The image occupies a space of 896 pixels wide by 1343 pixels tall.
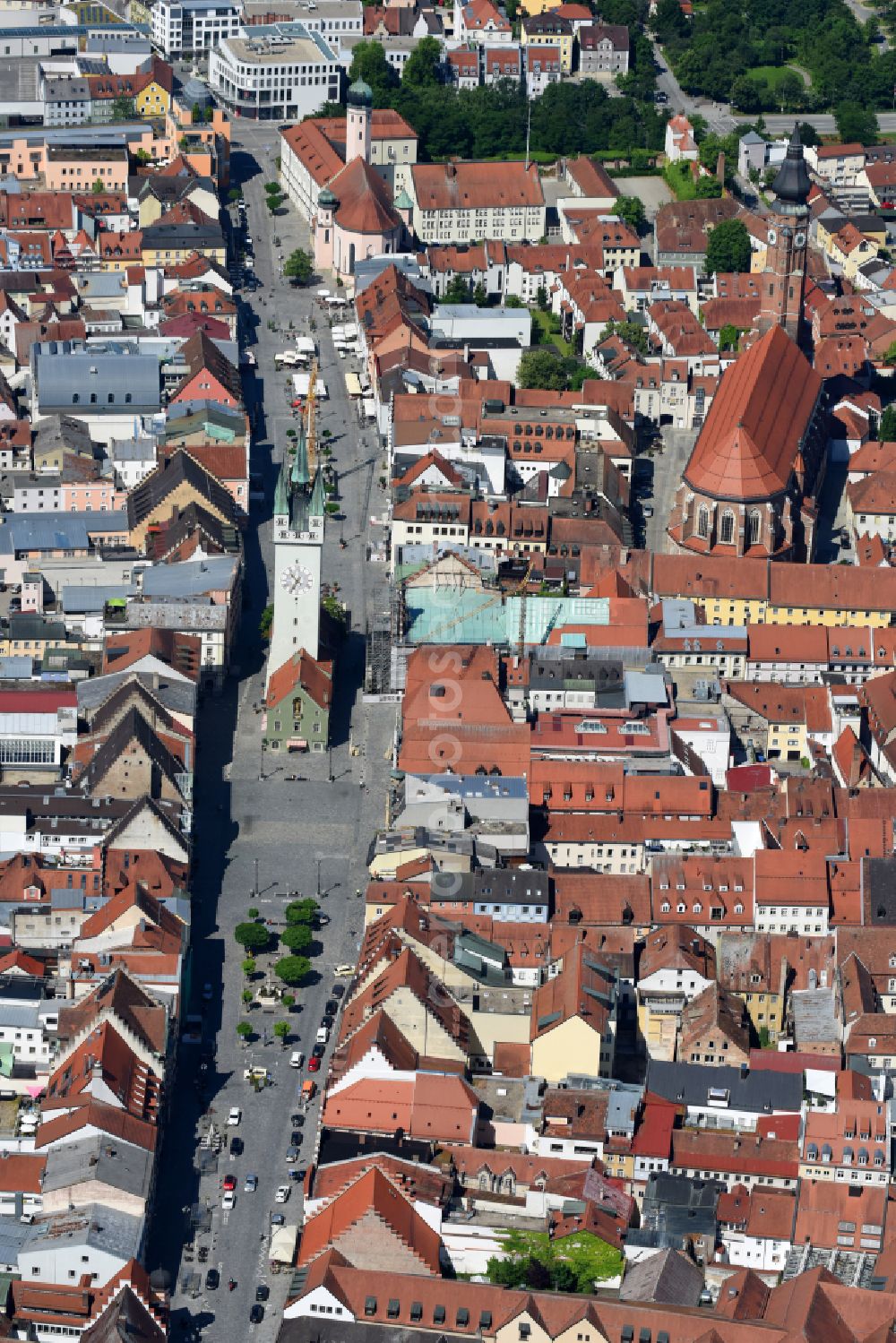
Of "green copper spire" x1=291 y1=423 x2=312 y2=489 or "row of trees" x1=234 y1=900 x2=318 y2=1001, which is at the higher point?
"green copper spire" x1=291 y1=423 x2=312 y2=489

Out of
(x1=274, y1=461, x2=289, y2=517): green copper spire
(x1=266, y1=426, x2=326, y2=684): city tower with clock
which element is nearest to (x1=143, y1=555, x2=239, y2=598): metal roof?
(x1=266, y1=426, x2=326, y2=684): city tower with clock

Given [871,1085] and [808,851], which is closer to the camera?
[871,1085]

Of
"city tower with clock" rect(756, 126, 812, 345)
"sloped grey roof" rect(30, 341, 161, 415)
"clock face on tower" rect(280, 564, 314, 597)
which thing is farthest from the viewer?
"city tower with clock" rect(756, 126, 812, 345)

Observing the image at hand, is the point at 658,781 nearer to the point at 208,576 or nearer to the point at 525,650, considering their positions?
the point at 525,650

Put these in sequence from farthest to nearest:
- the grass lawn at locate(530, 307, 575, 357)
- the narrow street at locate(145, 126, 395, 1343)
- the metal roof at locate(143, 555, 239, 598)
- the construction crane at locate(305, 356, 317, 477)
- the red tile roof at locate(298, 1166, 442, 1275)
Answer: the grass lawn at locate(530, 307, 575, 357) < the construction crane at locate(305, 356, 317, 477) < the metal roof at locate(143, 555, 239, 598) < the narrow street at locate(145, 126, 395, 1343) < the red tile roof at locate(298, 1166, 442, 1275)

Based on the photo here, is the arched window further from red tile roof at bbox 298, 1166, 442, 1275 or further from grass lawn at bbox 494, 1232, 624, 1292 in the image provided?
red tile roof at bbox 298, 1166, 442, 1275

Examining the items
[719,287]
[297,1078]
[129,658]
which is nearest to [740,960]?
[297,1078]

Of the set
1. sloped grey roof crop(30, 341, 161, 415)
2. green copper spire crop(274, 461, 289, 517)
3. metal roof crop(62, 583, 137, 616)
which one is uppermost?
green copper spire crop(274, 461, 289, 517)
